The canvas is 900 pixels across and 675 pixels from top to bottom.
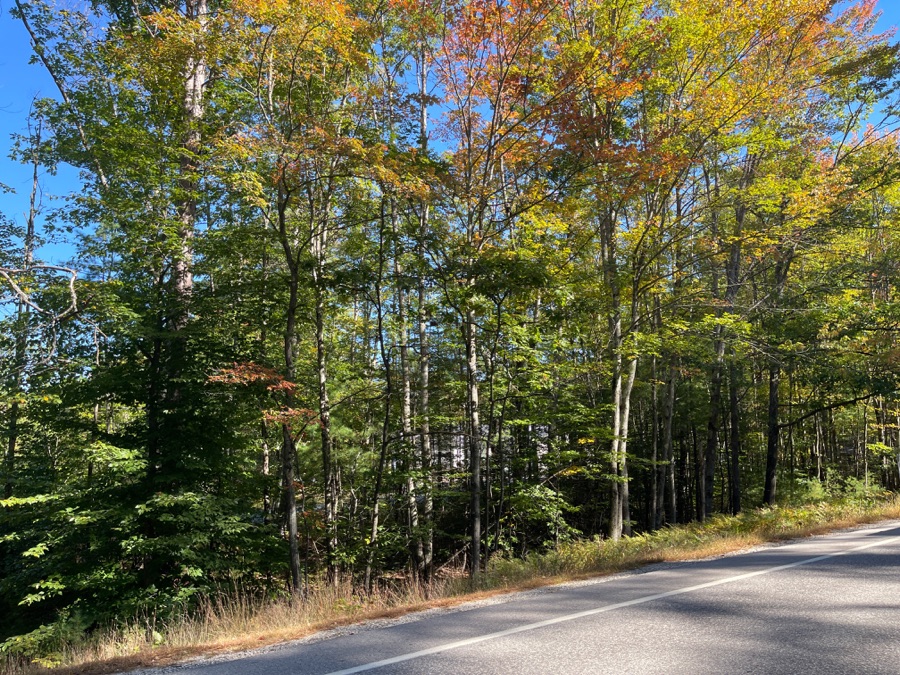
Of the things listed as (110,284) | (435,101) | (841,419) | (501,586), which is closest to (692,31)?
(435,101)

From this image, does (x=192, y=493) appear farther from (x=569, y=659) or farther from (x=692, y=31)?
(x=692, y=31)

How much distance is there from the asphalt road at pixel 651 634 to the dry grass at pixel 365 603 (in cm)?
62

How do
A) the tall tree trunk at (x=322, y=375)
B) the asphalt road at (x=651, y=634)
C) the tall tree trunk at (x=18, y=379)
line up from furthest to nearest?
the tall tree trunk at (x=322, y=375) → the tall tree trunk at (x=18, y=379) → the asphalt road at (x=651, y=634)

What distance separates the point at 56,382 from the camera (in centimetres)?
982

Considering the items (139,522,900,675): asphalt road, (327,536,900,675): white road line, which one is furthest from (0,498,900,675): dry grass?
(327,536,900,675): white road line

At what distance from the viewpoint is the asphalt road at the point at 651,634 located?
3523 mm

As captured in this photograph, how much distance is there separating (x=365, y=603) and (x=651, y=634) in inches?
181

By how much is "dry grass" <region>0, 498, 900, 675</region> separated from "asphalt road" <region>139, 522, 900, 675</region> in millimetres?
625

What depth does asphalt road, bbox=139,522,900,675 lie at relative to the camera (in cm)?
352

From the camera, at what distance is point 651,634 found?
409 cm

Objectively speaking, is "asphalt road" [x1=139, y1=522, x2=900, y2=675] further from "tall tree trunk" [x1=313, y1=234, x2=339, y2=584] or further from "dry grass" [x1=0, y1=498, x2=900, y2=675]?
"tall tree trunk" [x1=313, y1=234, x2=339, y2=584]

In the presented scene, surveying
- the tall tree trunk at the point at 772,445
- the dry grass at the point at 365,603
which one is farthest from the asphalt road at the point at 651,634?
the tall tree trunk at the point at 772,445

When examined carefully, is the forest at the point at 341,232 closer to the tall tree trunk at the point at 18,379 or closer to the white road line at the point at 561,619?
the tall tree trunk at the point at 18,379

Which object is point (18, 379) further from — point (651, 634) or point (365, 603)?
point (651, 634)
